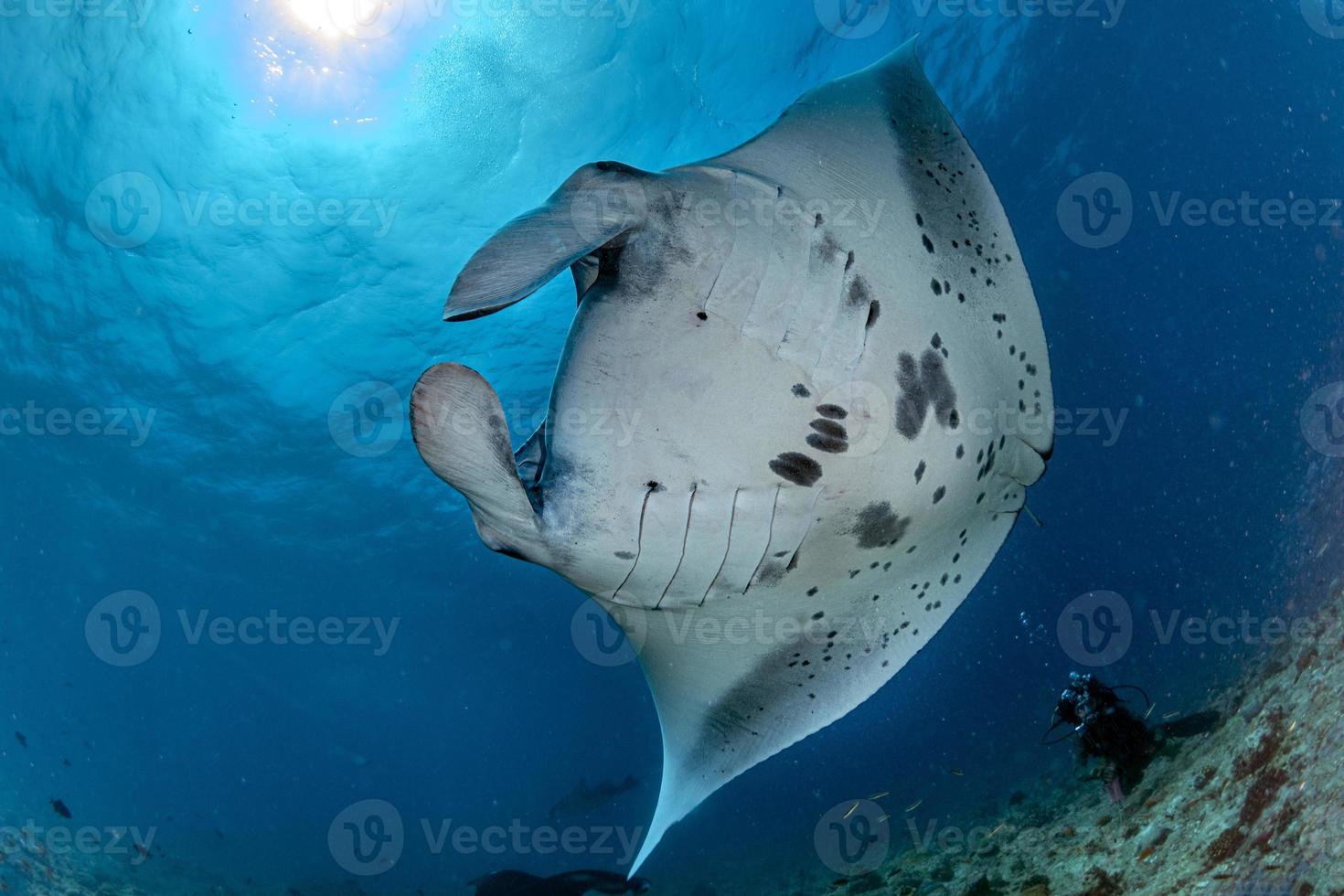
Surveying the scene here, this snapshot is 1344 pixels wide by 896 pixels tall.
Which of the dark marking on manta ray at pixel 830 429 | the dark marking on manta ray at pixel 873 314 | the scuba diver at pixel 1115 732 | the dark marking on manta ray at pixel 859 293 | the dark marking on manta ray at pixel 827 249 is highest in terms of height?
the dark marking on manta ray at pixel 827 249

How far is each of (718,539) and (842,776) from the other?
50.2 m

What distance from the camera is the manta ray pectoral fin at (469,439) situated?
167 cm

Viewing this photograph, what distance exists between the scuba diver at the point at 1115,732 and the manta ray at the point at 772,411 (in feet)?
18.6

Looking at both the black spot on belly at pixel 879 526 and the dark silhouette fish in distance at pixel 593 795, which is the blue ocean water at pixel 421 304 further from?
the black spot on belly at pixel 879 526

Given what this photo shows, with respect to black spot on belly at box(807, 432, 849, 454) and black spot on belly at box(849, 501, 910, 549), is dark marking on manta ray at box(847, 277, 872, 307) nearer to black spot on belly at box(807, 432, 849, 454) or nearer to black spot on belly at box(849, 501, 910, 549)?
black spot on belly at box(807, 432, 849, 454)

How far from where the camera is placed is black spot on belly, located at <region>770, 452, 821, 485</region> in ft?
7.13

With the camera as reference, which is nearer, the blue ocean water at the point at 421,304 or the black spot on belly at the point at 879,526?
the black spot on belly at the point at 879,526

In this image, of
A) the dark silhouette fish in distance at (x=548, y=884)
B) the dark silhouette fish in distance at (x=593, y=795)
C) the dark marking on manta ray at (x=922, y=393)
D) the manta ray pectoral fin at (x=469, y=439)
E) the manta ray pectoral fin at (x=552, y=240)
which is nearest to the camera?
the manta ray pectoral fin at (x=552, y=240)

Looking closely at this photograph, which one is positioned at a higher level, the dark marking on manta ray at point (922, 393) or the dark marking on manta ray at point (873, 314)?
the dark marking on manta ray at point (873, 314)

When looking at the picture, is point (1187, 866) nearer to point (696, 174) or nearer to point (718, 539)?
point (718, 539)

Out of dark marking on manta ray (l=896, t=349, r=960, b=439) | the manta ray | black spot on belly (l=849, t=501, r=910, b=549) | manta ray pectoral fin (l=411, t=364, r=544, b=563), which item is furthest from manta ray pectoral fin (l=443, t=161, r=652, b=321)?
black spot on belly (l=849, t=501, r=910, b=549)

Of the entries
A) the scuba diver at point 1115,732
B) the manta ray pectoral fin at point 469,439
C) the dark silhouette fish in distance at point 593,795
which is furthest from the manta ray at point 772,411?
the dark silhouette fish in distance at point 593,795

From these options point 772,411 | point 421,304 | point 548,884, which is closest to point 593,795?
point 548,884

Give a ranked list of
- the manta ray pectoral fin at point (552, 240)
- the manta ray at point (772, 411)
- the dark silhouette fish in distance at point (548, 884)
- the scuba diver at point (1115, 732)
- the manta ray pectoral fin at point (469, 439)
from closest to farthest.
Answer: the manta ray pectoral fin at point (552, 240), the manta ray pectoral fin at point (469, 439), the manta ray at point (772, 411), the scuba diver at point (1115, 732), the dark silhouette fish in distance at point (548, 884)
